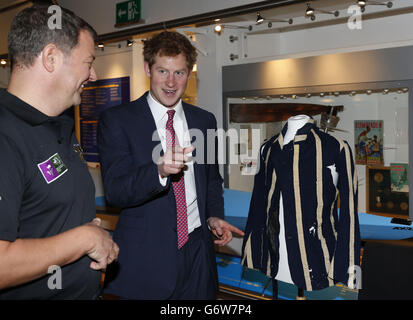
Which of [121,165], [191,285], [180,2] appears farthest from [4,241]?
[180,2]

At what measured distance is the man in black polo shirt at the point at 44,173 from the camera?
1.09m

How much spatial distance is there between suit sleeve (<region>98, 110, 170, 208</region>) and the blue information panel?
401 cm

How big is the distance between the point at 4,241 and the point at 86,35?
0.70m

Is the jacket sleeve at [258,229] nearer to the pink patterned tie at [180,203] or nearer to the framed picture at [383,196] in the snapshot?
the pink patterned tie at [180,203]

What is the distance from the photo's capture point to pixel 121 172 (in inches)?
77.7

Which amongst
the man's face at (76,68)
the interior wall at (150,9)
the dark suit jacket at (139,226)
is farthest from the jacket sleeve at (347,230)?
the interior wall at (150,9)

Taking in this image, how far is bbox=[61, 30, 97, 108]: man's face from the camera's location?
132 cm

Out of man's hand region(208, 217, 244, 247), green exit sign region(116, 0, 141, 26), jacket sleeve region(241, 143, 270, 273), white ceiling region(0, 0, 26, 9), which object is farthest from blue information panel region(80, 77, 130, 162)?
man's hand region(208, 217, 244, 247)

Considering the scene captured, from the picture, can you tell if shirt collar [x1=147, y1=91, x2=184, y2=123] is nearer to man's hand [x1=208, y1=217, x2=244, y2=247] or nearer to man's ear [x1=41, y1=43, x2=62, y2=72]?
man's hand [x1=208, y1=217, x2=244, y2=247]

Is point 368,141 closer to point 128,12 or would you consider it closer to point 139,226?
point 139,226

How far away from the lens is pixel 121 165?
6.56 ft

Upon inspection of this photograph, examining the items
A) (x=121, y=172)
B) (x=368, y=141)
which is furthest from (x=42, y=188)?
(x=368, y=141)

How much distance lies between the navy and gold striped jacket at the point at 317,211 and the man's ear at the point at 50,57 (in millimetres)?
1563
